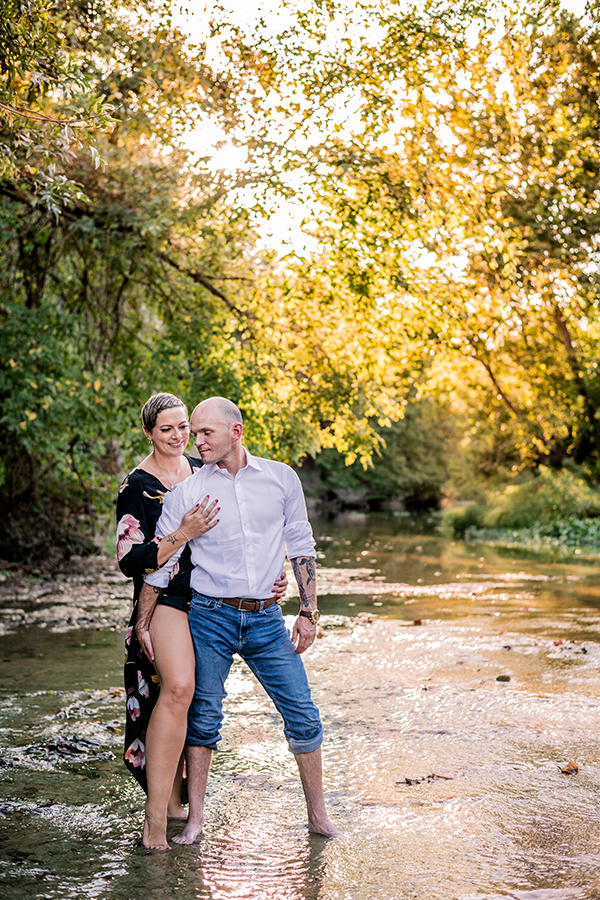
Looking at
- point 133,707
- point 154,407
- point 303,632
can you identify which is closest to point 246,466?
point 154,407

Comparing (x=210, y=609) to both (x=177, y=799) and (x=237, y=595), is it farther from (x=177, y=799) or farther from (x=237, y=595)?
(x=177, y=799)

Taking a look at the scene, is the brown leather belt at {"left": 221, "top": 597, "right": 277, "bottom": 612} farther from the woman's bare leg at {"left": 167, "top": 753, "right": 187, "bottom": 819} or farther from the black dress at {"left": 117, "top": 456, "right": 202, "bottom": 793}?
the woman's bare leg at {"left": 167, "top": 753, "right": 187, "bottom": 819}

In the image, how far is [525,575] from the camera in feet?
62.7

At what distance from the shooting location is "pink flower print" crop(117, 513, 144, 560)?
4.93 meters

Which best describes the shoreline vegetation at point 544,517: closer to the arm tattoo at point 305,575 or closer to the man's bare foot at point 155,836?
the arm tattoo at point 305,575

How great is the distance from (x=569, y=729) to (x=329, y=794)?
2.14 m

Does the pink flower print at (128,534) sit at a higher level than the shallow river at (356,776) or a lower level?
higher

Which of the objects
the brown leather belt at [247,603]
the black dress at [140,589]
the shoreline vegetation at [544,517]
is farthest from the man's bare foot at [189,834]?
the shoreline vegetation at [544,517]

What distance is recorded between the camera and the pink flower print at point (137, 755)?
16.5 ft

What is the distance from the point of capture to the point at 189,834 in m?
4.88

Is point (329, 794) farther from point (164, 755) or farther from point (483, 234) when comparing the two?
point (483, 234)

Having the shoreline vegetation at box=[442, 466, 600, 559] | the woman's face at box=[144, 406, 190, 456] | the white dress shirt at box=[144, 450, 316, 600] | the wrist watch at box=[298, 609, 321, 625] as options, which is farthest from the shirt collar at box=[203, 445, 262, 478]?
the shoreline vegetation at box=[442, 466, 600, 559]

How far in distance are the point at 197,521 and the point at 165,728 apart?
3.33ft

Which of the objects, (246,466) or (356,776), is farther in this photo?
(356,776)
